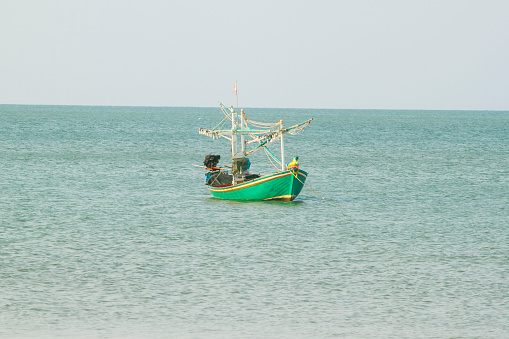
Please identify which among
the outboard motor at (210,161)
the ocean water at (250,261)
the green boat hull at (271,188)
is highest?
the outboard motor at (210,161)

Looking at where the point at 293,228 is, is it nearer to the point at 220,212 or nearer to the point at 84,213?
the point at 220,212

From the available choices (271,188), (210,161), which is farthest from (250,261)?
(210,161)

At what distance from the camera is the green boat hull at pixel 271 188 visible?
38.7 metres

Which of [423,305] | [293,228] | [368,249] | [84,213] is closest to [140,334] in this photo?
[423,305]

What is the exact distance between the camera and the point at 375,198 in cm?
4306

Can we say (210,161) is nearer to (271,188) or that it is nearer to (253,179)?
(253,179)

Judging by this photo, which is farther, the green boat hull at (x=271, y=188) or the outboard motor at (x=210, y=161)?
the outboard motor at (x=210, y=161)

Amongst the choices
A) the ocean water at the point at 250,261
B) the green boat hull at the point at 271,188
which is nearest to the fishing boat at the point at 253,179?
the green boat hull at the point at 271,188

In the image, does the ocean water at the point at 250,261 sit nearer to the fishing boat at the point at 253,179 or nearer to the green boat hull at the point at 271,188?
the green boat hull at the point at 271,188

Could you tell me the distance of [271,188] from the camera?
39031mm

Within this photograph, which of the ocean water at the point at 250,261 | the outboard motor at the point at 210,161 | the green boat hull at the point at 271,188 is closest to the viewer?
the ocean water at the point at 250,261

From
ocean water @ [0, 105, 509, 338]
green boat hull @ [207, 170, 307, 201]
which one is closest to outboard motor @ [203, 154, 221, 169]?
ocean water @ [0, 105, 509, 338]

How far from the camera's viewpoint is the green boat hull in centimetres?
3872

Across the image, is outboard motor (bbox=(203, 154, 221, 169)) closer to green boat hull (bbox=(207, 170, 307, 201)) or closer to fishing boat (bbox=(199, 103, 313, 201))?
fishing boat (bbox=(199, 103, 313, 201))
